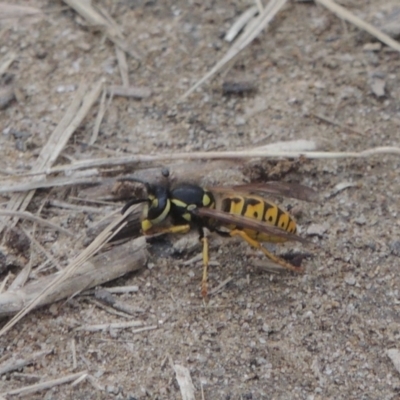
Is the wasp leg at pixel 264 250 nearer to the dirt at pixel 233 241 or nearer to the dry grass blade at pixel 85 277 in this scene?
the dirt at pixel 233 241

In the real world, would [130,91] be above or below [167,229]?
above

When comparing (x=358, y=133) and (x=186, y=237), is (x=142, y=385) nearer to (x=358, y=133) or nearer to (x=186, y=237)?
(x=186, y=237)

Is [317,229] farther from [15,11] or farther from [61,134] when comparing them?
[15,11]

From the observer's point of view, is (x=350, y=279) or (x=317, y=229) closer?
(x=350, y=279)

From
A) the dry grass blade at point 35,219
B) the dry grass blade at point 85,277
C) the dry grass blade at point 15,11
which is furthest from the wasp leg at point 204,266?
Answer: the dry grass blade at point 15,11

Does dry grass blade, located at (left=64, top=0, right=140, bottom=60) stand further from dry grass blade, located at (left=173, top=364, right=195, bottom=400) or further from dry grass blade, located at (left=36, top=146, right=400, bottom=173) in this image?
dry grass blade, located at (left=173, top=364, right=195, bottom=400)

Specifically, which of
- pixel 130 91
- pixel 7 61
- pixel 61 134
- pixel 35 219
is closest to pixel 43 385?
pixel 35 219

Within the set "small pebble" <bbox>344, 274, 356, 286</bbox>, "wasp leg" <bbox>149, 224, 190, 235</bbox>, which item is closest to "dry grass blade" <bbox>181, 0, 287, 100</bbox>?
"wasp leg" <bbox>149, 224, 190, 235</bbox>
